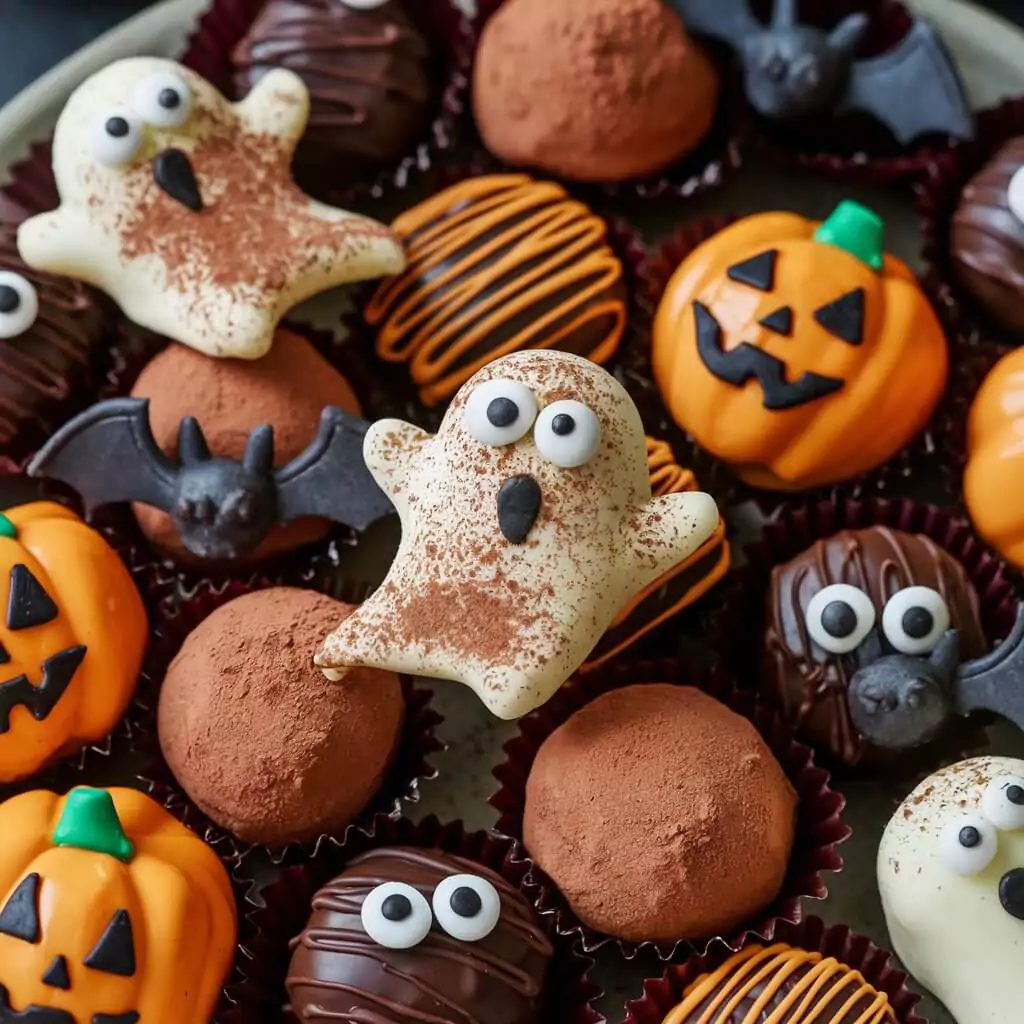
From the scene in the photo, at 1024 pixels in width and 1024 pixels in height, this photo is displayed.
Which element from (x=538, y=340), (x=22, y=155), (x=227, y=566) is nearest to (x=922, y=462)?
(x=538, y=340)

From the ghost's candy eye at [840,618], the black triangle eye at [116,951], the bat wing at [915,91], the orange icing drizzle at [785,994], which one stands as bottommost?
the orange icing drizzle at [785,994]

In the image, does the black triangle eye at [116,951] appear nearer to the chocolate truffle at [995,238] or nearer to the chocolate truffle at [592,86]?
the chocolate truffle at [592,86]

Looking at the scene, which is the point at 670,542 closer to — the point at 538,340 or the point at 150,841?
the point at 538,340

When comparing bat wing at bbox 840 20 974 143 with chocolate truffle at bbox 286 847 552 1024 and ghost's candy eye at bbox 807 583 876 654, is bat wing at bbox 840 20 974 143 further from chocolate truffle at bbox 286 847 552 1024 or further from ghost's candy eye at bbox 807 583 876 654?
chocolate truffle at bbox 286 847 552 1024

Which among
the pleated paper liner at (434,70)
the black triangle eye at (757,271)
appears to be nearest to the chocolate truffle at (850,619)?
the black triangle eye at (757,271)

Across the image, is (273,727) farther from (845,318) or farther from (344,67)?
(344,67)

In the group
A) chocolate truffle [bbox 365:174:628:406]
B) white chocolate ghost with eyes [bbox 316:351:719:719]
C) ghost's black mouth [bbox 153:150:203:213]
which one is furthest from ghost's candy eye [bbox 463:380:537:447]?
ghost's black mouth [bbox 153:150:203:213]
